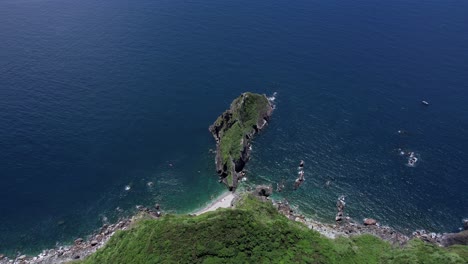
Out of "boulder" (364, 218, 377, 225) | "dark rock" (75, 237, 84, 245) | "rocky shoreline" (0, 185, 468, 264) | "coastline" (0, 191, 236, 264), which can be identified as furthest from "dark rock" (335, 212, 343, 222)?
"dark rock" (75, 237, 84, 245)

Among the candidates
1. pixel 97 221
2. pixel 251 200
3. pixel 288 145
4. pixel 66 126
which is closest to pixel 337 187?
pixel 288 145

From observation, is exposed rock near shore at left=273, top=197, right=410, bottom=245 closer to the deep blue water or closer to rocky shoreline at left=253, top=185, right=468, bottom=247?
rocky shoreline at left=253, top=185, right=468, bottom=247

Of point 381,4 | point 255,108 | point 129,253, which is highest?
point 381,4

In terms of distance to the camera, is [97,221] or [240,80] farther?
[240,80]

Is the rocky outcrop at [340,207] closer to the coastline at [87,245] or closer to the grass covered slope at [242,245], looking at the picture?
the grass covered slope at [242,245]

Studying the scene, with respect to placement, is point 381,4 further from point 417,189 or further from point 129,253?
point 129,253
